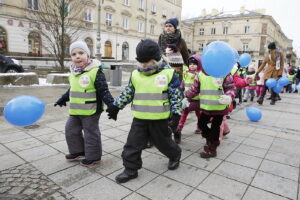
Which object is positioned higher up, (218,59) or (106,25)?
(106,25)

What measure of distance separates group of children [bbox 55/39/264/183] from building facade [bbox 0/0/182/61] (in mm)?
17263

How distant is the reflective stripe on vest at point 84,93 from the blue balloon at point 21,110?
0.47 metres

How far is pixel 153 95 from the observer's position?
8.65 feet

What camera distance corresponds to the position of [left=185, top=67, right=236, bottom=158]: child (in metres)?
3.29

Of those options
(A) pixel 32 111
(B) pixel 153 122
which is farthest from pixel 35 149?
(B) pixel 153 122

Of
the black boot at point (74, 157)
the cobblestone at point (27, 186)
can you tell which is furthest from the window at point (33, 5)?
the cobblestone at point (27, 186)

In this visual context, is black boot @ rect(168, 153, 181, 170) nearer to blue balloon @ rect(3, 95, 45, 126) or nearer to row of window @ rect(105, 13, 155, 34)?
blue balloon @ rect(3, 95, 45, 126)

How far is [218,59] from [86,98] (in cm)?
178

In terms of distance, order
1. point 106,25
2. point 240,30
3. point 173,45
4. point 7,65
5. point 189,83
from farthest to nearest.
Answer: point 240,30, point 106,25, point 7,65, point 189,83, point 173,45

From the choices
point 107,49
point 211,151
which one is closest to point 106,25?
point 107,49

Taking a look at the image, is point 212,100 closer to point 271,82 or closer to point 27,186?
point 27,186

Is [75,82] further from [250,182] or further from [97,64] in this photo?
[250,182]

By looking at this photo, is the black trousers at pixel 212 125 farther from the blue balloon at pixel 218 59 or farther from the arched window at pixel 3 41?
the arched window at pixel 3 41

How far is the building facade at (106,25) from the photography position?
21672mm
